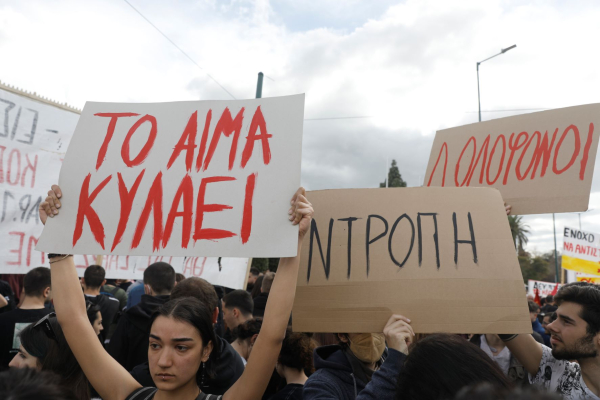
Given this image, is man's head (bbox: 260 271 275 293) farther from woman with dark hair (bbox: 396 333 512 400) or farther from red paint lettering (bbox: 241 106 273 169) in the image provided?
woman with dark hair (bbox: 396 333 512 400)

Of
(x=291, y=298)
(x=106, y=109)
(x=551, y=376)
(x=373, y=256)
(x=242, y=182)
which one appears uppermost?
(x=106, y=109)

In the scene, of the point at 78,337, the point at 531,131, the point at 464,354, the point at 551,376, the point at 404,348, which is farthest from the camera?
the point at 531,131

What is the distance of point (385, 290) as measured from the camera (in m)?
1.96

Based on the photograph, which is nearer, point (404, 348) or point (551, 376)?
point (404, 348)

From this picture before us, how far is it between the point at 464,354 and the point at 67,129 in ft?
15.1

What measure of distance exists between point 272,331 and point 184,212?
663 mm

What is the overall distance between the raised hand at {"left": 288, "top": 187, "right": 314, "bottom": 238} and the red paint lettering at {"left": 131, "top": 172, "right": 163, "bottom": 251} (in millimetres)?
607

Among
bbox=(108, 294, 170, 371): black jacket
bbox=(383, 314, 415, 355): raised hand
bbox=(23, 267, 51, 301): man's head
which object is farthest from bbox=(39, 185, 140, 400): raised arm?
bbox=(23, 267, 51, 301): man's head

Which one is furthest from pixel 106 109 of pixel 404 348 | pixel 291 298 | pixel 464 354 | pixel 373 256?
pixel 464 354

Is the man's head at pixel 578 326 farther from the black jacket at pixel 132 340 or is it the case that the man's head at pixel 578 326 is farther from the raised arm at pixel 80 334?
the black jacket at pixel 132 340

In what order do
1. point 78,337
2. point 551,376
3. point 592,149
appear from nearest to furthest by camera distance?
point 78,337
point 551,376
point 592,149

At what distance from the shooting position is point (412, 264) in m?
1.99

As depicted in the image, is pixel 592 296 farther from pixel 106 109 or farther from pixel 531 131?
pixel 106 109

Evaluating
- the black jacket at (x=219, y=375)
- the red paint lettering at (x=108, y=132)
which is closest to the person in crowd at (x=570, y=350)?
the black jacket at (x=219, y=375)
